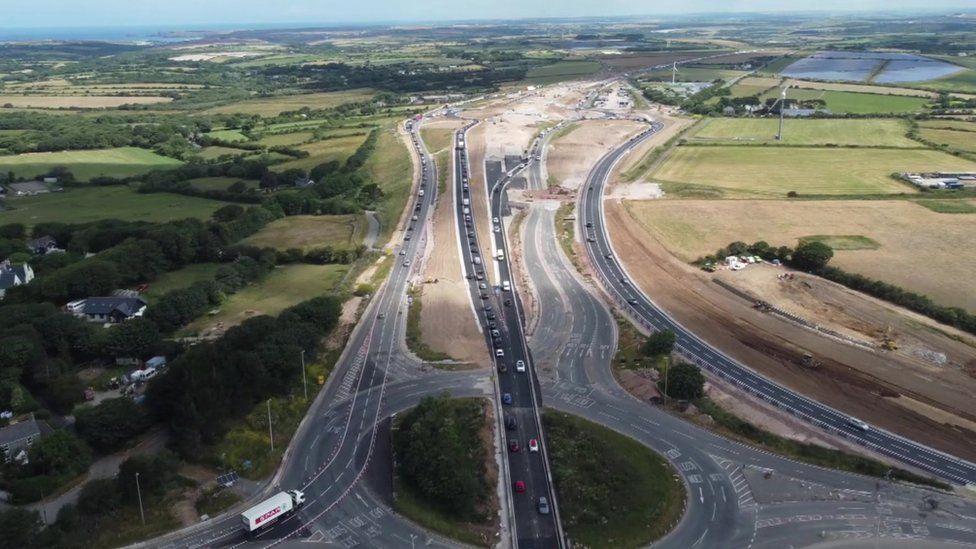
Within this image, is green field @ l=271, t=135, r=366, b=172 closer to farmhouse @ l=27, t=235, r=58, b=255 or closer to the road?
farmhouse @ l=27, t=235, r=58, b=255

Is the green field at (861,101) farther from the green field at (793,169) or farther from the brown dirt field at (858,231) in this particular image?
the brown dirt field at (858,231)

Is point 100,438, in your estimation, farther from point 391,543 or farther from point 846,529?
point 846,529

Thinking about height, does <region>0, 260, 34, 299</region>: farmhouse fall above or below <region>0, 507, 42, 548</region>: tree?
above

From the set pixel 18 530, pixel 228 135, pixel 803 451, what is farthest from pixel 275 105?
pixel 803 451

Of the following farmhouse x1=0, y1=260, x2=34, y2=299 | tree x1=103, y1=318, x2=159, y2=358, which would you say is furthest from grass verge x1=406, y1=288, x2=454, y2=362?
farmhouse x1=0, y1=260, x2=34, y2=299

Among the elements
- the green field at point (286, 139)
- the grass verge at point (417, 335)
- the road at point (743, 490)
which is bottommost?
the road at point (743, 490)

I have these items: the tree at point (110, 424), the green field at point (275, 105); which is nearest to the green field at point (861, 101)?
the green field at point (275, 105)
